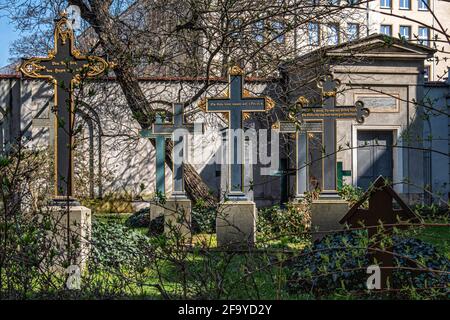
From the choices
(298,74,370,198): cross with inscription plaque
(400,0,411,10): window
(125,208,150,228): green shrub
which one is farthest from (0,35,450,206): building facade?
(400,0,411,10): window

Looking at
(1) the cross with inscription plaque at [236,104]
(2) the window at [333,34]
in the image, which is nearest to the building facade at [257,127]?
(2) the window at [333,34]

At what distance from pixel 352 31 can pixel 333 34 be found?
2.39 ft

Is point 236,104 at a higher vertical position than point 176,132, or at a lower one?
higher

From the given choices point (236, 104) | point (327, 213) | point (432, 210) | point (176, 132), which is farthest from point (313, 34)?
point (432, 210)

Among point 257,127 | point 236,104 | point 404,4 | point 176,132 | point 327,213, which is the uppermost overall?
point 404,4

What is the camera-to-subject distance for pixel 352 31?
15.8m

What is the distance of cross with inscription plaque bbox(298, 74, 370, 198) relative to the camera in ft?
35.8

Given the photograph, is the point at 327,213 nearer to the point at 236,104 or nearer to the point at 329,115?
the point at 329,115

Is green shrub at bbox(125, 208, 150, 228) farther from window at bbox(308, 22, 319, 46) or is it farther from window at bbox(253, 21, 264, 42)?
window at bbox(308, 22, 319, 46)

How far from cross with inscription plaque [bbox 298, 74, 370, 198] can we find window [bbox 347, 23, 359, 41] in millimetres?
4712

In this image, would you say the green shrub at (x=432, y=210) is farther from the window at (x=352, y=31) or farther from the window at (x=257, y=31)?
the window at (x=352, y=31)

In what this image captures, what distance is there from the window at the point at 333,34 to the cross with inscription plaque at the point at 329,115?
3487 millimetres

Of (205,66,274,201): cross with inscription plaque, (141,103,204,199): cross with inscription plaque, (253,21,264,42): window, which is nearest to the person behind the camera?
(205,66,274,201): cross with inscription plaque

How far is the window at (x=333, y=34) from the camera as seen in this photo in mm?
14512
